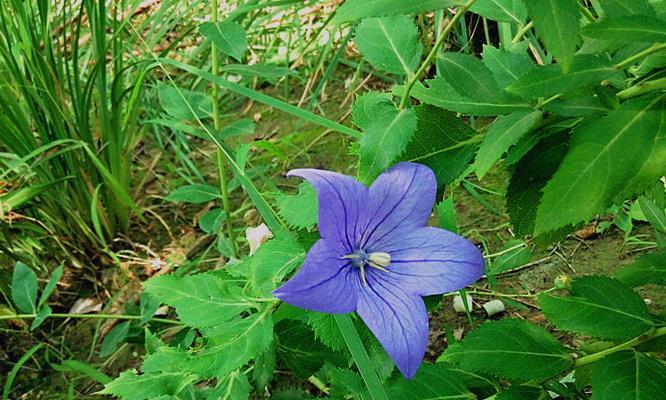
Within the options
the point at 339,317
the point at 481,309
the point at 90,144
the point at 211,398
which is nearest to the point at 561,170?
the point at 339,317

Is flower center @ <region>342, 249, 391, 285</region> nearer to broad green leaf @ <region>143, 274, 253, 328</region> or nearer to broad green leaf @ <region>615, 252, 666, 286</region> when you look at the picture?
broad green leaf @ <region>143, 274, 253, 328</region>

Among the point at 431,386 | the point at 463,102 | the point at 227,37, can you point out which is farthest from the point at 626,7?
the point at 227,37

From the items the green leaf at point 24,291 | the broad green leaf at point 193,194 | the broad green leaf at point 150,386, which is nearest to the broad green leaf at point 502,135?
the broad green leaf at point 150,386

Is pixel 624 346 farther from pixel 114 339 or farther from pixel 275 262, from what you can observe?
pixel 114 339

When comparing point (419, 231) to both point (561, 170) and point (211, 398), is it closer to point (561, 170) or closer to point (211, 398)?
point (561, 170)

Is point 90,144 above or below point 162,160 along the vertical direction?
above

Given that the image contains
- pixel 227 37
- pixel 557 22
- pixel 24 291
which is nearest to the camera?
pixel 557 22

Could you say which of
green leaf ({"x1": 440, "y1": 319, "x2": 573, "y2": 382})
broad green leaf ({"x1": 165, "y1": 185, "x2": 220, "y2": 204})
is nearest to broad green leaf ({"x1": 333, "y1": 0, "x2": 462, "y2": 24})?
green leaf ({"x1": 440, "y1": 319, "x2": 573, "y2": 382})
